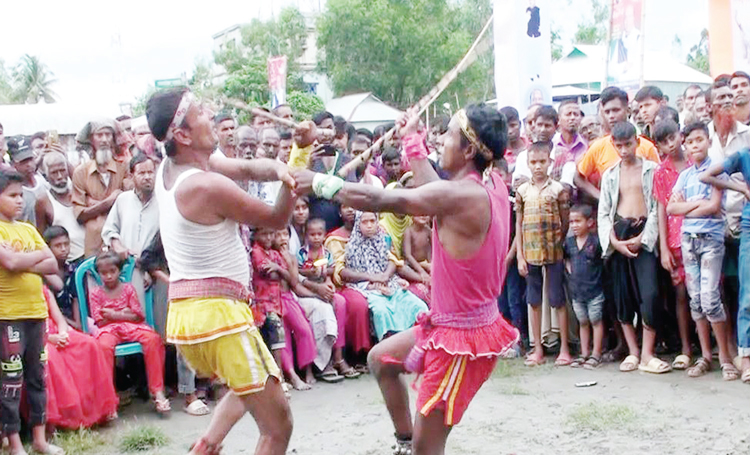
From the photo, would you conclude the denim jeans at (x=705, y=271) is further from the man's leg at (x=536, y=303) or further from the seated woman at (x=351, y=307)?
the seated woman at (x=351, y=307)

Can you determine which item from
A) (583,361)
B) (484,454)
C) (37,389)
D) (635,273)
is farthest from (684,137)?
(37,389)

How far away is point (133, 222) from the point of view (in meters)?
6.43

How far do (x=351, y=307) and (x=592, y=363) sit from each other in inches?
79.9

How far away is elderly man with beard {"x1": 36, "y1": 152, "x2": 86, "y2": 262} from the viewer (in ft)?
21.5

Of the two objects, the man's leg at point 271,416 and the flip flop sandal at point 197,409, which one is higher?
the man's leg at point 271,416

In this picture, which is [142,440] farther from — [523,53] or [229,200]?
[523,53]

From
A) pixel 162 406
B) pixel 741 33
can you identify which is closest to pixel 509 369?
pixel 162 406

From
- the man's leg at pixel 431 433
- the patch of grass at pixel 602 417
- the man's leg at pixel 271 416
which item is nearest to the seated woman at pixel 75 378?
the man's leg at pixel 271 416

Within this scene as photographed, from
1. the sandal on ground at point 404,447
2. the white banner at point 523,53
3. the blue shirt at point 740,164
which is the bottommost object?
the sandal on ground at point 404,447

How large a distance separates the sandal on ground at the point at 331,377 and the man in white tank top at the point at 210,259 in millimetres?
3287

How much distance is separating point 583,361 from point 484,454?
246 cm

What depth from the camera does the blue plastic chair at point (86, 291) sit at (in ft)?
20.3

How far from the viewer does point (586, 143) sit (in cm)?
820

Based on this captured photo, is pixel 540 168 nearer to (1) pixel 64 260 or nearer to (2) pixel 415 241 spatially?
(2) pixel 415 241
